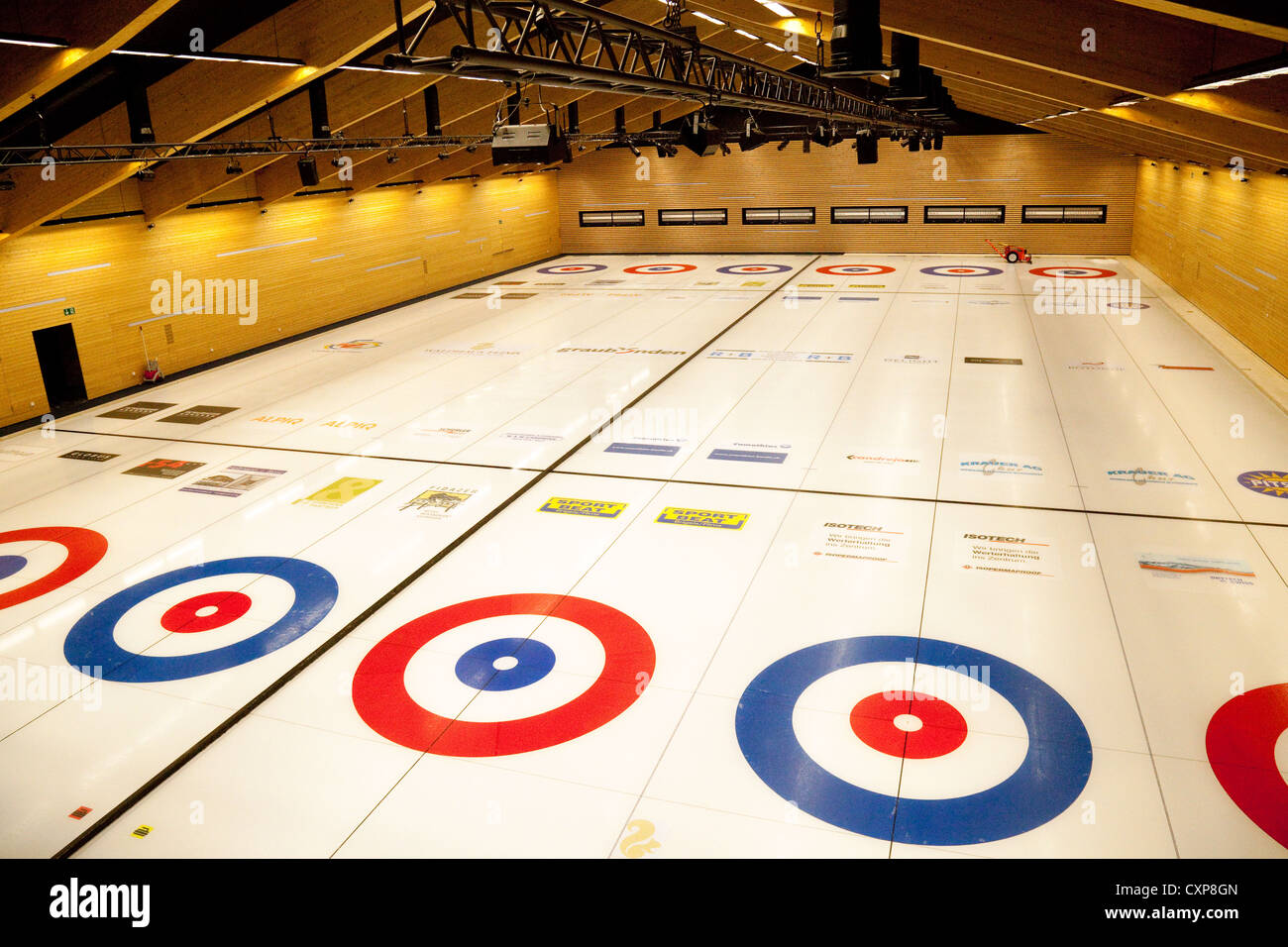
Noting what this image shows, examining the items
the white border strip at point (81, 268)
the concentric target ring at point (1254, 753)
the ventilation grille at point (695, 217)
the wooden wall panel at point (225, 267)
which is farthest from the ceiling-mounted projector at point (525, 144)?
the ventilation grille at point (695, 217)

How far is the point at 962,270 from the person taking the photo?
26781 millimetres

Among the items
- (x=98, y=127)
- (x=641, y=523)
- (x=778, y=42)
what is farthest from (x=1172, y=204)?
(x=98, y=127)

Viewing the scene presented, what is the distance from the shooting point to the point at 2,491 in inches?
454

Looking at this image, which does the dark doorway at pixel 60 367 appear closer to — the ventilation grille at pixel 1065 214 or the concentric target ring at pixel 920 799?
the concentric target ring at pixel 920 799

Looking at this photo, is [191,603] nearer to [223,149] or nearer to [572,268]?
[223,149]

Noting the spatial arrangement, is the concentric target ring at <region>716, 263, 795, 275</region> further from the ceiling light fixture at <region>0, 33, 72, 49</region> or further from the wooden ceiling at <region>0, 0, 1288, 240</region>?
the ceiling light fixture at <region>0, 33, 72, 49</region>

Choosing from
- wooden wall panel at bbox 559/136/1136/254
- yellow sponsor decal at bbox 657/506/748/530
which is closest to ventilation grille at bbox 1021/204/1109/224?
wooden wall panel at bbox 559/136/1136/254

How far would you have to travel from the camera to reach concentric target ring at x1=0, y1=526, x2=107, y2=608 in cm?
860

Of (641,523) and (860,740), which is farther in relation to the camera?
(641,523)

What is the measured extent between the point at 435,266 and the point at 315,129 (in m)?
11.0

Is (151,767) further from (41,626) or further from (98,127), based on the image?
(98,127)

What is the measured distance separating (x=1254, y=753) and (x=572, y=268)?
88.1 ft

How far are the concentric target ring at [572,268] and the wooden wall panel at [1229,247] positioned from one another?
1662 cm

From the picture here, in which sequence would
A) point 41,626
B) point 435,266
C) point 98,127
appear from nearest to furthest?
point 41,626
point 98,127
point 435,266
